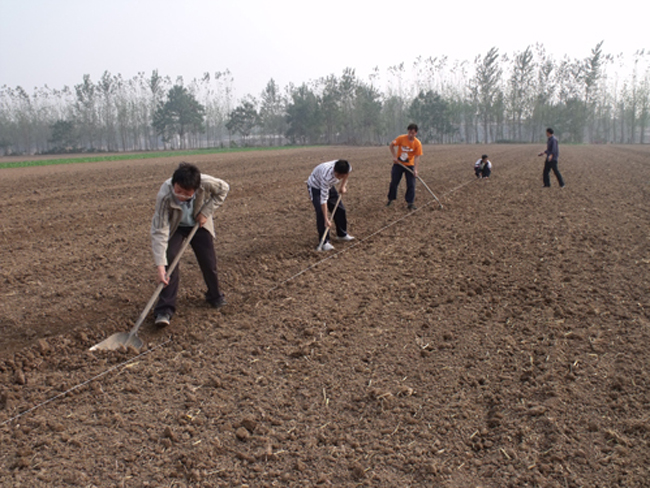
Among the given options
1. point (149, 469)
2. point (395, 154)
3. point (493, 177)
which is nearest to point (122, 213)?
point (395, 154)

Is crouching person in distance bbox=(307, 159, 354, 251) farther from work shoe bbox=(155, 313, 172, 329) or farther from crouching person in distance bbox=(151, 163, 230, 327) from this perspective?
work shoe bbox=(155, 313, 172, 329)

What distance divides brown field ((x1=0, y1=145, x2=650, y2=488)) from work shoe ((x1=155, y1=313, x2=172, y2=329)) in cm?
14

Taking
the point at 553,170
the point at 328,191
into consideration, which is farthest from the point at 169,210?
the point at 553,170

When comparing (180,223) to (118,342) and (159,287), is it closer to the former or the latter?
(159,287)

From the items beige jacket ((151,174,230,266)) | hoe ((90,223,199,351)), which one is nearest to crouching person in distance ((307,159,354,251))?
beige jacket ((151,174,230,266))

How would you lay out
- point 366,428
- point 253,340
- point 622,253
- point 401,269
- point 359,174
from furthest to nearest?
point 359,174, point 622,253, point 401,269, point 253,340, point 366,428

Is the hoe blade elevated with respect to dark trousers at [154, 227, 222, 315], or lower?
lower

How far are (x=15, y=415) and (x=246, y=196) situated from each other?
32.0 ft

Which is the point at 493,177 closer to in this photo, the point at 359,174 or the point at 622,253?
the point at 359,174

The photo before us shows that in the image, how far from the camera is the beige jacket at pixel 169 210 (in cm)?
412

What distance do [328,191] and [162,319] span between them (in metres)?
2.96

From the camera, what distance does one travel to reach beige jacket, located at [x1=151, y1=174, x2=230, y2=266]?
412 centimetres

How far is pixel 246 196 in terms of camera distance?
12.8 meters

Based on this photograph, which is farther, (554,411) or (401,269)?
(401,269)
